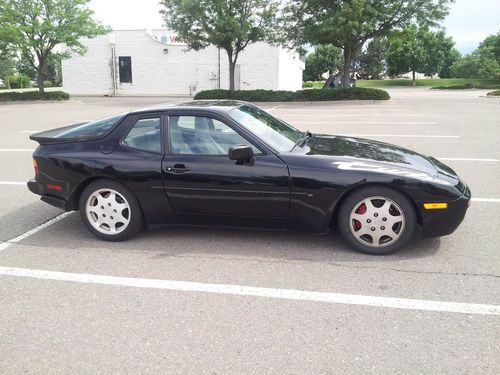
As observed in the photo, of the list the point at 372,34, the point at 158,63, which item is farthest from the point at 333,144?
the point at 158,63

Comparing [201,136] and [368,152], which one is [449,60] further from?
[201,136]

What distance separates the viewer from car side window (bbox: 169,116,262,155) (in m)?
4.10

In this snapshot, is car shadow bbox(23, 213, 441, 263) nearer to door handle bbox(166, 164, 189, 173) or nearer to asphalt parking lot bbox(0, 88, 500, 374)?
asphalt parking lot bbox(0, 88, 500, 374)

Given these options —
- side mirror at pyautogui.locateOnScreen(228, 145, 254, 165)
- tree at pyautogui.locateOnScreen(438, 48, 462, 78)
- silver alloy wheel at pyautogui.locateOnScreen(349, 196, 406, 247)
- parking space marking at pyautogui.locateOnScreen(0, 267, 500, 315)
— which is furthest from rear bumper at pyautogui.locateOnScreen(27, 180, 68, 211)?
tree at pyautogui.locateOnScreen(438, 48, 462, 78)

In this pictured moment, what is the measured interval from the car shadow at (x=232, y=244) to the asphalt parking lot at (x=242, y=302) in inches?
0.8

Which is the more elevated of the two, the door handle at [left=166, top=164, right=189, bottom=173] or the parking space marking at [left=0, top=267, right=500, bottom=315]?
the door handle at [left=166, top=164, right=189, bottom=173]

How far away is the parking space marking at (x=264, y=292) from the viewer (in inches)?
120

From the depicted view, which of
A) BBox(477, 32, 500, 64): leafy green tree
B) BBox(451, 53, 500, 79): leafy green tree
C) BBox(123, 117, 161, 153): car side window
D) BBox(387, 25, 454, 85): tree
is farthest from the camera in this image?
BBox(387, 25, 454, 85): tree

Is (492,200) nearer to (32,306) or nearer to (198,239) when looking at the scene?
(198,239)

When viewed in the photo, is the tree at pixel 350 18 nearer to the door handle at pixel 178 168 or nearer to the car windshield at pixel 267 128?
the car windshield at pixel 267 128

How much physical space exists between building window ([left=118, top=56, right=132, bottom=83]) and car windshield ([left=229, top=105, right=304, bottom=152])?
32.6 meters

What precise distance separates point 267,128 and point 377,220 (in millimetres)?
1423

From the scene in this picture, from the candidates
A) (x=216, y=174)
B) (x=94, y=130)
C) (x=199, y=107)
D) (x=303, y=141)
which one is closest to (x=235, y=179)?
(x=216, y=174)

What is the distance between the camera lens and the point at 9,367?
2.50 m
